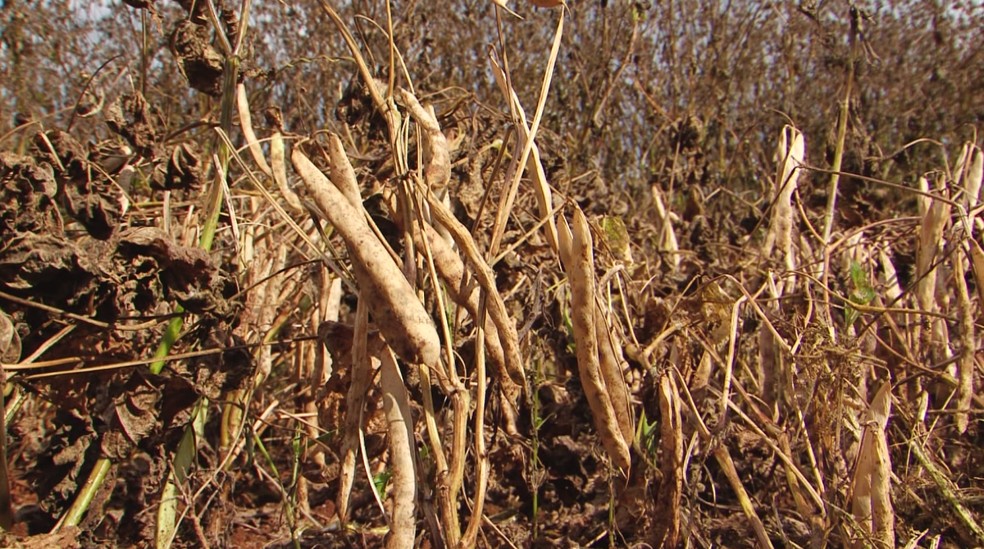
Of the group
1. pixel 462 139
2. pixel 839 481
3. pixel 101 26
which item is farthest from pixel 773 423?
pixel 101 26

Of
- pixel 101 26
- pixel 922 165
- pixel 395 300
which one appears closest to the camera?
pixel 395 300

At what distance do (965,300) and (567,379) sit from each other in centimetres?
98

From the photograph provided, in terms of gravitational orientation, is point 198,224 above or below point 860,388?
above

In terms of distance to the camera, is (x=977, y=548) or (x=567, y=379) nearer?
(x=977, y=548)

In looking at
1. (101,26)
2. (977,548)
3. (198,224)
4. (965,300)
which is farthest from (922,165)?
(101,26)

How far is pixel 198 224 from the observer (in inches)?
79.0

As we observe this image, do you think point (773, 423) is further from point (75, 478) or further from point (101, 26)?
point (101, 26)

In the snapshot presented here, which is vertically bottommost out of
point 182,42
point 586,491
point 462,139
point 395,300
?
point 586,491

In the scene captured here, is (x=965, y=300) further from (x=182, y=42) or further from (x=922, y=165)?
(x=922, y=165)

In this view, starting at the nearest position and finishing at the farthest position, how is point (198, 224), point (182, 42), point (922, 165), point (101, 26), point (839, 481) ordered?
point (839, 481) → point (182, 42) → point (198, 224) → point (922, 165) → point (101, 26)

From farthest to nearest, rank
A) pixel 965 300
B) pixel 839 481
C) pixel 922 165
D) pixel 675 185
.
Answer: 1. pixel 922 165
2. pixel 675 185
3. pixel 965 300
4. pixel 839 481

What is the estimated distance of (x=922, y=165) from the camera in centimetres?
523

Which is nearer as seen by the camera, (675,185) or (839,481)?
(839,481)

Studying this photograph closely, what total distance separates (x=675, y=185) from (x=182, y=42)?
84.1 inches
